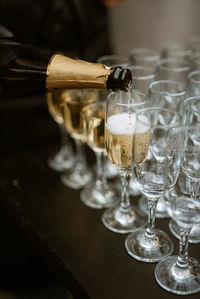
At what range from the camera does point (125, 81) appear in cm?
80

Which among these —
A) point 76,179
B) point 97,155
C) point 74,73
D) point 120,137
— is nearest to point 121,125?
Answer: point 120,137

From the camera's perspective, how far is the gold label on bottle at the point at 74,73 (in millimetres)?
824

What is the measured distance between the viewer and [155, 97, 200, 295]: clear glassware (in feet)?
2.57

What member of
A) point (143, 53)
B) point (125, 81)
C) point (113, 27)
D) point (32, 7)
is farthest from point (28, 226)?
point (113, 27)

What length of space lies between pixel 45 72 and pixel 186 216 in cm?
43

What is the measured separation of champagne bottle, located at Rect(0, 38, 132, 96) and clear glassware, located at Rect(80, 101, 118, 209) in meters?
0.12

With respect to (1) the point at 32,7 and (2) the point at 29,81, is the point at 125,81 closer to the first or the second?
(2) the point at 29,81

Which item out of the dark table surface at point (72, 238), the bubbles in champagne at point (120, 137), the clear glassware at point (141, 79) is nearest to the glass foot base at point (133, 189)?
the clear glassware at point (141, 79)

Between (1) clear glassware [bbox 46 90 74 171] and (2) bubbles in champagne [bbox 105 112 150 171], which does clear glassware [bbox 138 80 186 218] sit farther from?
(1) clear glassware [bbox 46 90 74 171]

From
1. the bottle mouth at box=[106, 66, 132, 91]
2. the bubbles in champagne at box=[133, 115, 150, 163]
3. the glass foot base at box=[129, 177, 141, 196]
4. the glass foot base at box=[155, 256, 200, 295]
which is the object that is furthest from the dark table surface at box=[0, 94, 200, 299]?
the bottle mouth at box=[106, 66, 132, 91]

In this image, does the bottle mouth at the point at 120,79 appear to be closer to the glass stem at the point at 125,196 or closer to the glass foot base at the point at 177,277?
the glass stem at the point at 125,196

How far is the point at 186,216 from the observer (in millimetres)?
776

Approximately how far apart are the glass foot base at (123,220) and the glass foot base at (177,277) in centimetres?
15

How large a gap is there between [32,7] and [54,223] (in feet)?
3.91
